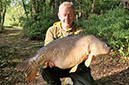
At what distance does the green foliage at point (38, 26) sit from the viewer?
26.3 feet

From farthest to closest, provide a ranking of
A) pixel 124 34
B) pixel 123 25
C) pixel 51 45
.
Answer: pixel 123 25 → pixel 124 34 → pixel 51 45

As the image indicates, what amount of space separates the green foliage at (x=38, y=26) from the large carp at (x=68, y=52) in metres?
6.16

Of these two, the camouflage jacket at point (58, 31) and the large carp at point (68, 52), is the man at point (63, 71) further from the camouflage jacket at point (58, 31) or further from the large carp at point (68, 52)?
the large carp at point (68, 52)

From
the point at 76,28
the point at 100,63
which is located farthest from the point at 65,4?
→ the point at 100,63

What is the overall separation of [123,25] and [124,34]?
0.79m

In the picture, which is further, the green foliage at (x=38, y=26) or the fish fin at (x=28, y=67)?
the green foliage at (x=38, y=26)

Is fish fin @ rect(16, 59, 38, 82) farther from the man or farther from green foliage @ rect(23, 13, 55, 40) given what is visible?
green foliage @ rect(23, 13, 55, 40)

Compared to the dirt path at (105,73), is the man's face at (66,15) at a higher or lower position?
higher

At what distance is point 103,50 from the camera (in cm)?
171

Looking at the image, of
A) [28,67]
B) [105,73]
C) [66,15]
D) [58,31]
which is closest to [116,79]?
[105,73]

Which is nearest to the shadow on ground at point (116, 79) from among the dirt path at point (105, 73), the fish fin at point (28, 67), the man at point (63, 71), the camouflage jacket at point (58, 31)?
the dirt path at point (105, 73)

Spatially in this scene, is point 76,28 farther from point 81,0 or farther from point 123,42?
point 81,0

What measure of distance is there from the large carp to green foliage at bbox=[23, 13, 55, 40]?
20.2ft

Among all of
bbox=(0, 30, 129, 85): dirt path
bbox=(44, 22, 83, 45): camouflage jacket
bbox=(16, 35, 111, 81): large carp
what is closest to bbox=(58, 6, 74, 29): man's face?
bbox=(44, 22, 83, 45): camouflage jacket
